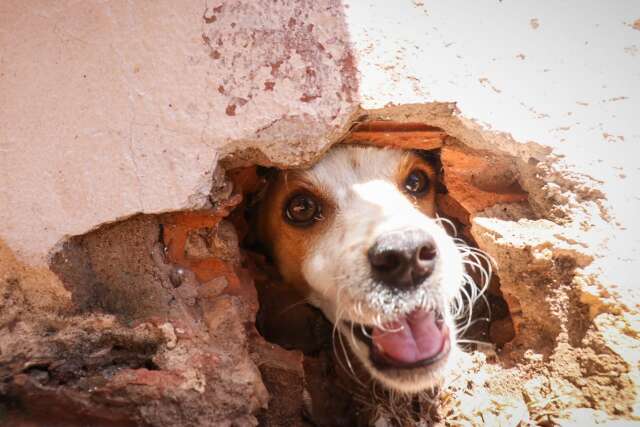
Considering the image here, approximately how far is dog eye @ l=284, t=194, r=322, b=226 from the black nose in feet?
2.17

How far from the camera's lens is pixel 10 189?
6.48 feet

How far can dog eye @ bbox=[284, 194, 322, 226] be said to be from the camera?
8.76ft

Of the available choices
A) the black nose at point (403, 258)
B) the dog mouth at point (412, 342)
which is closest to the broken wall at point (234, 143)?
the dog mouth at point (412, 342)

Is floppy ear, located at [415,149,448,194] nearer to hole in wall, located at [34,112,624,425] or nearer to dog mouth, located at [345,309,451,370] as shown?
hole in wall, located at [34,112,624,425]

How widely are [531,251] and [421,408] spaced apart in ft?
2.77

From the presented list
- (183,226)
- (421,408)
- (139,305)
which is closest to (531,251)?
(421,408)

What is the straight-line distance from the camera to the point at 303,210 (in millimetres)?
2707

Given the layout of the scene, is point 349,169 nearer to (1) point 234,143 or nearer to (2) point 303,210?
(2) point 303,210

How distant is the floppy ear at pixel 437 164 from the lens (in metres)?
2.91

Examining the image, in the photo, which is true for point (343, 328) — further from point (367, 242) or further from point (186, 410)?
point (186, 410)

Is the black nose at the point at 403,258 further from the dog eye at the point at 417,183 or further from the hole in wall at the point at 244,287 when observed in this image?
the dog eye at the point at 417,183

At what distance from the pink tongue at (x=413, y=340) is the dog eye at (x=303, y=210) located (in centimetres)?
67

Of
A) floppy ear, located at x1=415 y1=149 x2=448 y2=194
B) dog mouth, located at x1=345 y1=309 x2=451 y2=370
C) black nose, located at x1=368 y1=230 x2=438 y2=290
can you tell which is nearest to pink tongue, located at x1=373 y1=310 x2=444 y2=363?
dog mouth, located at x1=345 y1=309 x2=451 y2=370

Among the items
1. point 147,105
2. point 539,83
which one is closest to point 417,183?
point 539,83
